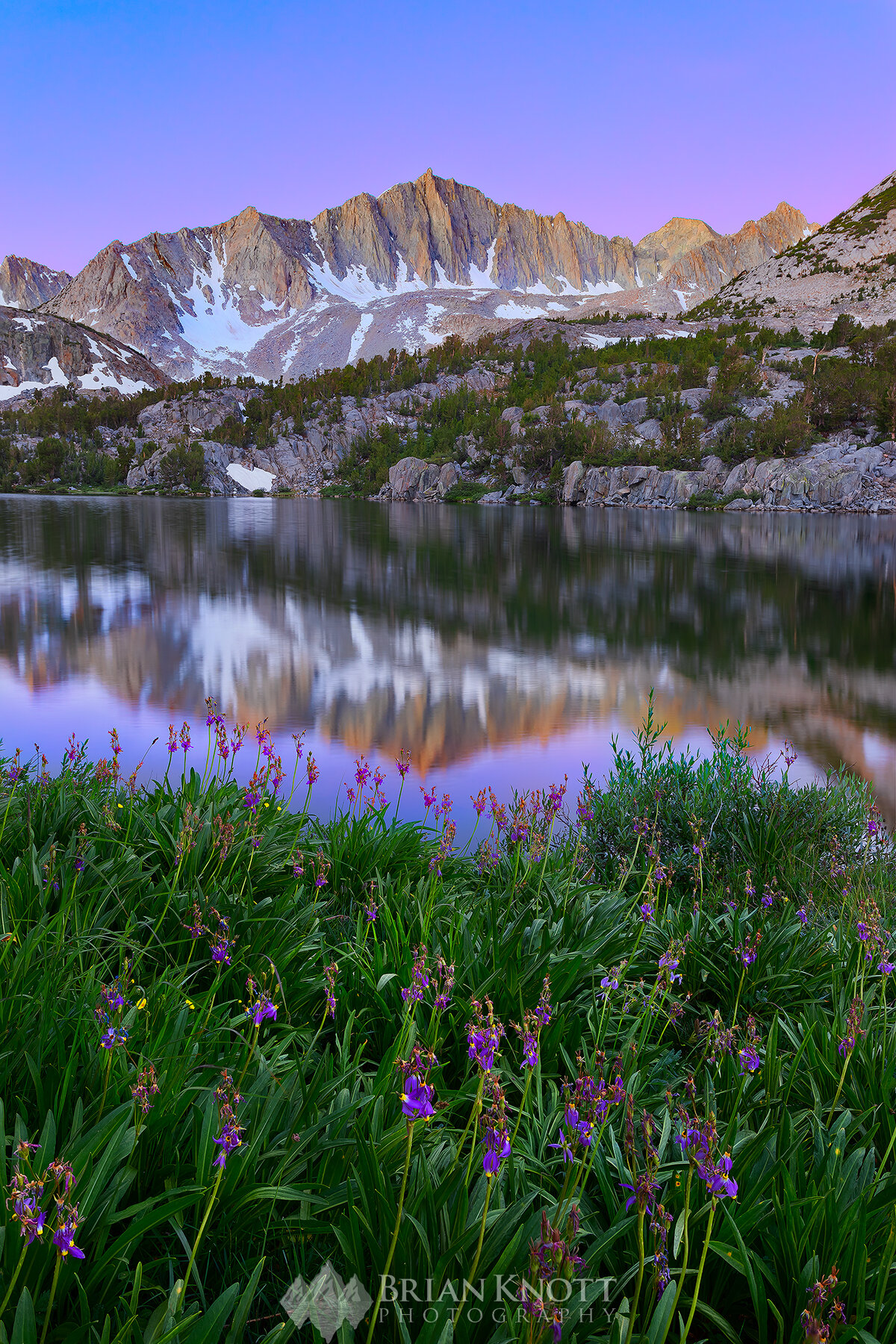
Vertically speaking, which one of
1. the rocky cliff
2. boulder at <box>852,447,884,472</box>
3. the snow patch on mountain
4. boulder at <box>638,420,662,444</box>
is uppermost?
the rocky cliff

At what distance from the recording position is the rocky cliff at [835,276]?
119 metres

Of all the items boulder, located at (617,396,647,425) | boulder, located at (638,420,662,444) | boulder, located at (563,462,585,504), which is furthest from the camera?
boulder, located at (617,396,647,425)

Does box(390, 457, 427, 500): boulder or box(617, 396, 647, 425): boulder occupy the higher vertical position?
box(617, 396, 647, 425): boulder

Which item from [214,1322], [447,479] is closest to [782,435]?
[447,479]

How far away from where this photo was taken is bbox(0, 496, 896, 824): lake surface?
957 centimetres

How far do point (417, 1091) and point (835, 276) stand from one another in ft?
534

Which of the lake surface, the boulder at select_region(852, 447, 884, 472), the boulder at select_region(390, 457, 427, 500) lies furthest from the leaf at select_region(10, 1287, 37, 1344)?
the boulder at select_region(390, 457, 427, 500)

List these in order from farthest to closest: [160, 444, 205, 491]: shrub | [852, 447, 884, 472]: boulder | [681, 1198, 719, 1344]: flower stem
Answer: [160, 444, 205, 491]: shrub
[852, 447, 884, 472]: boulder
[681, 1198, 719, 1344]: flower stem

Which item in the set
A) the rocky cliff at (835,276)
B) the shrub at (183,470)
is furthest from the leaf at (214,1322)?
the rocky cliff at (835,276)

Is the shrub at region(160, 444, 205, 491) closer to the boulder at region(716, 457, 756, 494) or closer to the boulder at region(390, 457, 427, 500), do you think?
the boulder at region(390, 457, 427, 500)

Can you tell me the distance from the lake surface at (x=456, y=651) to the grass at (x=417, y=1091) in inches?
126

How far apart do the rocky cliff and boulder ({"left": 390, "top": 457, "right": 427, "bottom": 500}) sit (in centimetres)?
6344
